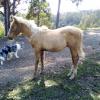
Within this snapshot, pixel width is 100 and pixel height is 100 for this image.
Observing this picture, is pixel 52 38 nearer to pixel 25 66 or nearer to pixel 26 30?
pixel 26 30

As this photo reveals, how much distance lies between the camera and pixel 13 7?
30.0m

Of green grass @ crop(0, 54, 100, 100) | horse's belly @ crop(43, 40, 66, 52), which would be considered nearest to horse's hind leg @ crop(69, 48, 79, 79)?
green grass @ crop(0, 54, 100, 100)

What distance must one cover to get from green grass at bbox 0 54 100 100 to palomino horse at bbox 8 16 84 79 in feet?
1.57

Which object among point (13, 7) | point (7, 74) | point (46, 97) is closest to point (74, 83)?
point (46, 97)

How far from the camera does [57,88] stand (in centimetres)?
837

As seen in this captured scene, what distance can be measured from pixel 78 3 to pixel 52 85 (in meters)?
26.9

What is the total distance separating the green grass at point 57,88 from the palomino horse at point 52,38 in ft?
1.57

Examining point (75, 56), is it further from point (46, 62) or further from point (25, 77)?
point (46, 62)

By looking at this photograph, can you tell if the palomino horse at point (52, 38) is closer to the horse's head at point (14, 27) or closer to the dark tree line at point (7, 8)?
the horse's head at point (14, 27)

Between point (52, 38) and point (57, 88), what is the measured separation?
58.8 inches

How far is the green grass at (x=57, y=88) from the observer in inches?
308

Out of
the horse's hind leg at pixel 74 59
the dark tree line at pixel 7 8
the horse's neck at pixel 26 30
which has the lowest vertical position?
the dark tree line at pixel 7 8

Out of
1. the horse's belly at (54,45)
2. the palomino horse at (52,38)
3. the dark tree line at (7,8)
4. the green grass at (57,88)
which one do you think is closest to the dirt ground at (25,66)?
the green grass at (57,88)

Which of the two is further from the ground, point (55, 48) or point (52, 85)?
point (55, 48)
